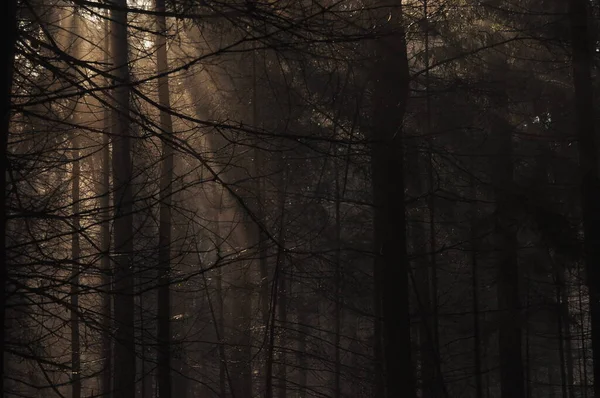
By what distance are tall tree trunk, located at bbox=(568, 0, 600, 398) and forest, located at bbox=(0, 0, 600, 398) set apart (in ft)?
0.13

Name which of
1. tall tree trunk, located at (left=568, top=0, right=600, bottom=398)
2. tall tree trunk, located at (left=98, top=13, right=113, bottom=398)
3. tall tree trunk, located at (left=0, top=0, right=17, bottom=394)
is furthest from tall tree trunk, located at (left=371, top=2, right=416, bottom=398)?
tall tree trunk, located at (left=568, top=0, right=600, bottom=398)

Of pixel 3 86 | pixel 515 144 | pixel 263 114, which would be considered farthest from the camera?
pixel 515 144

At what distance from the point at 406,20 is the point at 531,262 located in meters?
12.1

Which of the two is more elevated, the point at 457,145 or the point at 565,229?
the point at 457,145

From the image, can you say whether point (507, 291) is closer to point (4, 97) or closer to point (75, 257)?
point (75, 257)

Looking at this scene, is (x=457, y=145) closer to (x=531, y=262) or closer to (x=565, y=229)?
(x=531, y=262)

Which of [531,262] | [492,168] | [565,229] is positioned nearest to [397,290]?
[565,229]

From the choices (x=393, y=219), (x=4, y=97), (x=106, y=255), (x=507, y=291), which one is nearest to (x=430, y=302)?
(x=393, y=219)

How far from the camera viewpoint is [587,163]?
40.2 feet

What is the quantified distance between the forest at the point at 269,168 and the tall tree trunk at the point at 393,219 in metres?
0.03

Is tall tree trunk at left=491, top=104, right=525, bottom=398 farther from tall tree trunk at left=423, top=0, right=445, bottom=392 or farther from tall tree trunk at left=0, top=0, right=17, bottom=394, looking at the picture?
tall tree trunk at left=0, top=0, right=17, bottom=394

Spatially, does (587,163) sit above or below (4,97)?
above

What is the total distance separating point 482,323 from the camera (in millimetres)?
20609

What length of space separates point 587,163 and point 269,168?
6528 millimetres
